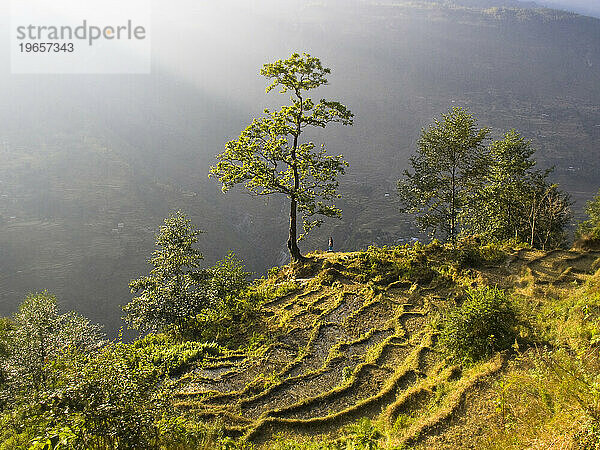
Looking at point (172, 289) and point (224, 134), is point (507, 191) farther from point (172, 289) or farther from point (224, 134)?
point (224, 134)

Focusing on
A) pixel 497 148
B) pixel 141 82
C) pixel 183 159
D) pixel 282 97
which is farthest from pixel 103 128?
pixel 497 148

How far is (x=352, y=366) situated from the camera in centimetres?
816

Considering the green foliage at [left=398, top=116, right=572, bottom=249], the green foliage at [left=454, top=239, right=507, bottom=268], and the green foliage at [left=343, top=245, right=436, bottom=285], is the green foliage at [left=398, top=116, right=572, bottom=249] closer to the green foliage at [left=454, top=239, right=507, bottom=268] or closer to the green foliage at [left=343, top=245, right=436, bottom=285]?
the green foliage at [left=454, top=239, right=507, bottom=268]

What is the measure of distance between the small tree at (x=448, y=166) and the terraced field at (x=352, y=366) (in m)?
5.21

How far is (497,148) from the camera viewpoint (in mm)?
19703

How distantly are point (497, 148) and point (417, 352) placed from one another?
15869 millimetres

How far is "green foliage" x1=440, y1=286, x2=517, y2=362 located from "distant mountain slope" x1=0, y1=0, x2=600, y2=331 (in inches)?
435

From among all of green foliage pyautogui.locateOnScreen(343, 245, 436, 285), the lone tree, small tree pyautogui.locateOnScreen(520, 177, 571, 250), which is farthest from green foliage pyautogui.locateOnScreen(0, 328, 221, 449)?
small tree pyautogui.locateOnScreen(520, 177, 571, 250)

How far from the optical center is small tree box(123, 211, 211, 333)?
11.7 metres

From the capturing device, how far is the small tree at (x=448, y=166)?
16094mm

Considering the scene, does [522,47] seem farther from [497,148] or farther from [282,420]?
[282,420]

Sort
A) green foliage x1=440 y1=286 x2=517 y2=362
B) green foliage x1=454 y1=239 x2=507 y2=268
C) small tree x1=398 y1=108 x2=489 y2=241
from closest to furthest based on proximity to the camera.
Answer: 1. green foliage x1=440 y1=286 x2=517 y2=362
2. green foliage x1=454 y1=239 x2=507 y2=268
3. small tree x1=398 y1=108 x2=489 y2=241

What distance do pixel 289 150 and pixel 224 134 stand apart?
356 ft

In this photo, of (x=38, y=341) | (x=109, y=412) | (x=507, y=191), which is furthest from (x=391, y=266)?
(x=38, y=341)
